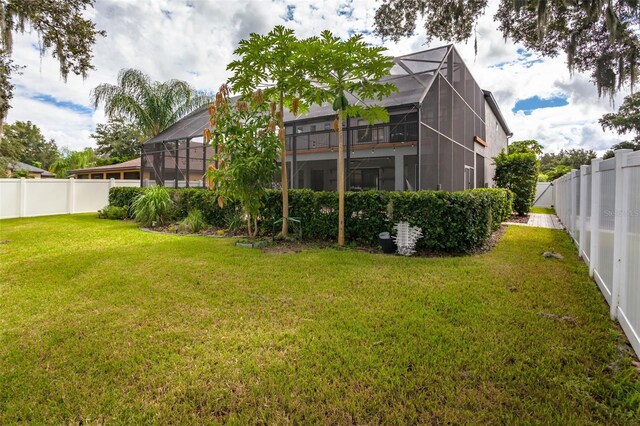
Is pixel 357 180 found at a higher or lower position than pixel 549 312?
higher

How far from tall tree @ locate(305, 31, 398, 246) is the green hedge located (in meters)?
0.38

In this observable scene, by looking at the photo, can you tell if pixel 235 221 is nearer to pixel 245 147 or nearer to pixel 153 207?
pixel 245 147

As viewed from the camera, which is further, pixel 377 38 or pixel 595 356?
pixel 377 38

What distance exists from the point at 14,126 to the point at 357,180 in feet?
101

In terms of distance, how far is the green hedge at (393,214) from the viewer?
5418mm

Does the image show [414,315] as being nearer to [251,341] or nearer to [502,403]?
[502,403]

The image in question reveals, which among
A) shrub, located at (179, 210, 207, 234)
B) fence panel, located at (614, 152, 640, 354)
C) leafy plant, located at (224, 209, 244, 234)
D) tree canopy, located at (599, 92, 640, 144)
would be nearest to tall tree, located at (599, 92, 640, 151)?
tree canopy, located at (599, 92, 640, 144)

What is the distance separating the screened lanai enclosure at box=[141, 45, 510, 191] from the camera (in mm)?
7144

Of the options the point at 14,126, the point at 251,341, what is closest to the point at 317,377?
the point at 251,341

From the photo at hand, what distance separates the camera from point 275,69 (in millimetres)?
6055

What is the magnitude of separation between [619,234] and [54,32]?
32.1 feet

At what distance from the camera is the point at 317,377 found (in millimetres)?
2045

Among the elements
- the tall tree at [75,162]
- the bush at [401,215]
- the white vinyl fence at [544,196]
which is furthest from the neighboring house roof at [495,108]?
the tall tree at [75,162]

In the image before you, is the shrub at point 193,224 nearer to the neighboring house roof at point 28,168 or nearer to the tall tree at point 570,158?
the neighboring house roof at point 28,168
